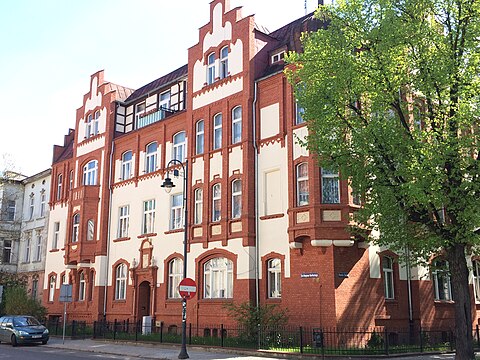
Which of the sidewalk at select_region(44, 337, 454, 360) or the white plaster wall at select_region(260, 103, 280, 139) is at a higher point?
the white plaster wall at select_region(260, 103, 280, 139)

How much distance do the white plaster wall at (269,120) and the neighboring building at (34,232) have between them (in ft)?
79.2

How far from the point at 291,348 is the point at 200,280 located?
7.57 metres

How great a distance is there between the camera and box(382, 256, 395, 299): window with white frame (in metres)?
23.4

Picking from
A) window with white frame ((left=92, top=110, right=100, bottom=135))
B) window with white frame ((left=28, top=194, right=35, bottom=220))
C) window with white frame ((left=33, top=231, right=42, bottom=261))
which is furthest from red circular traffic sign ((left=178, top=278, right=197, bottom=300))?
window with white frame ((left=28, top=194, right=35, bottom=220))

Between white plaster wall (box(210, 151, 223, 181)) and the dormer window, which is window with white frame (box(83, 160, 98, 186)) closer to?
white plaster wall (box(210, 151, 223, 181))

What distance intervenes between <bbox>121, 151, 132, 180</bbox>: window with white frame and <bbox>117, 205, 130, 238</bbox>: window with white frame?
2.06 meters

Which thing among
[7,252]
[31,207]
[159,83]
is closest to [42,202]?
[31,207]

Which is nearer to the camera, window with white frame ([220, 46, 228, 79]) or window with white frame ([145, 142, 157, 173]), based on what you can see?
window with white frame ([220, 46, 228, 79])

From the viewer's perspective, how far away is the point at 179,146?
30625 millimetres

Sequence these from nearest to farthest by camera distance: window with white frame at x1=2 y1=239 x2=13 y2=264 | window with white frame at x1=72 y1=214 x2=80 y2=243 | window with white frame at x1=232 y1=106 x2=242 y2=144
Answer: window with white frame at x1=232 y1=106 x2=242 y2=144 → window with white frame at x1=72 y1=214 x2=80 y2=243 → window with white frame at x1=2 y1=239 x2=13 y2=264

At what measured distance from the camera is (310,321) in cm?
2131

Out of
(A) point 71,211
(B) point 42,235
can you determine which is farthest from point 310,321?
(B) point 42,235

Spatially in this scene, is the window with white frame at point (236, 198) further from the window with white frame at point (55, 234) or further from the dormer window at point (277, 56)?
the window with white frame at point (55, 234)

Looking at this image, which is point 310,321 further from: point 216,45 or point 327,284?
point 216,45
